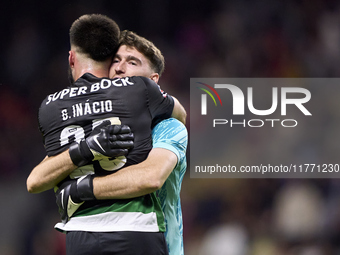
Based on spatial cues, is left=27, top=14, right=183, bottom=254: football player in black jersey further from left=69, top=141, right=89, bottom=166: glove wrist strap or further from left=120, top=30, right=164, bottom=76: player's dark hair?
left=120, top=30, right=164, bottom=76: player's dark hair

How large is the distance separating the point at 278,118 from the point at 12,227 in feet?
8.11

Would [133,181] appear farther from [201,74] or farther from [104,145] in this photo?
[201,74]

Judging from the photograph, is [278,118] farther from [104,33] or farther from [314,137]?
[104,33]

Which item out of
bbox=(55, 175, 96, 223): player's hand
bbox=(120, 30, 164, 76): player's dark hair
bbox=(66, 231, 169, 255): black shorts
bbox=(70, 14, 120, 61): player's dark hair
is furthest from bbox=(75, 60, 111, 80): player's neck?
bbox=(66, 231, 169, 255): black shorts

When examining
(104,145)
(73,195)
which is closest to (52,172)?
(73,195)

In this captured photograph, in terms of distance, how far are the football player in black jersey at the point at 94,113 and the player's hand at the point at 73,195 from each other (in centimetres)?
5

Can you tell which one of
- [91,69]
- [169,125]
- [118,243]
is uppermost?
[91,69]

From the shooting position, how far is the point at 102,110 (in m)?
1.66

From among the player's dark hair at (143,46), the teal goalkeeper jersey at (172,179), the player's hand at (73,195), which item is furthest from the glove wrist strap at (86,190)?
the player's dark hair at (143,46)

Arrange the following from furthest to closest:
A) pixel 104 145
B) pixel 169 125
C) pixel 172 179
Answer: pixel 172 179 < pixel 169 125 < pixel 104 145

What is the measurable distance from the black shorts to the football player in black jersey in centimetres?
3

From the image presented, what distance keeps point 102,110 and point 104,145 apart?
0.52 feet

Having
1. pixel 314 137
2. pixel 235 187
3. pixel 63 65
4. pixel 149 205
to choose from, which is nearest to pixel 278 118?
pixel 314 137

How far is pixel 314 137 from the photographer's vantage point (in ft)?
13.3
